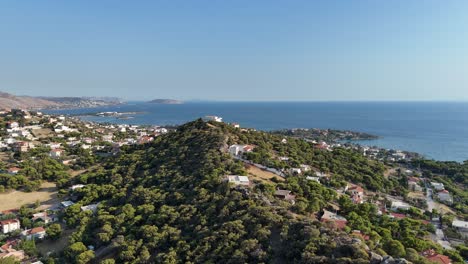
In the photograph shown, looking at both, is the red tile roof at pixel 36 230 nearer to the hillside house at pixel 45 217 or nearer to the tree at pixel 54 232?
the tree at pixel 54 232

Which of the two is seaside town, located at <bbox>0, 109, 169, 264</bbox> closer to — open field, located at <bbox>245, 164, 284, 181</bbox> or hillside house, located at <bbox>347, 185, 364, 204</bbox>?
open field, located at <bbox>245, 164, 284, 181</bbox>

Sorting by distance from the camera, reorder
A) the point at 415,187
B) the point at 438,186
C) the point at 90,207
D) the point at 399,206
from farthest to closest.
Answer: the point at 438,186 → the point at 415,187 → the point at 399,206 → the point at 90,207

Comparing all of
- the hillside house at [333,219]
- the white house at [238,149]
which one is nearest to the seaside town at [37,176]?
the white house at [238,149]

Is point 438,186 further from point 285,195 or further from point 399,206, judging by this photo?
point 285,195

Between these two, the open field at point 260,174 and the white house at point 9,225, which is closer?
the white house at point 9,225

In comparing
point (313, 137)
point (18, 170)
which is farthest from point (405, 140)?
point (18, 170)

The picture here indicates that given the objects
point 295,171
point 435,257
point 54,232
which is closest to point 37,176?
point 54,232
